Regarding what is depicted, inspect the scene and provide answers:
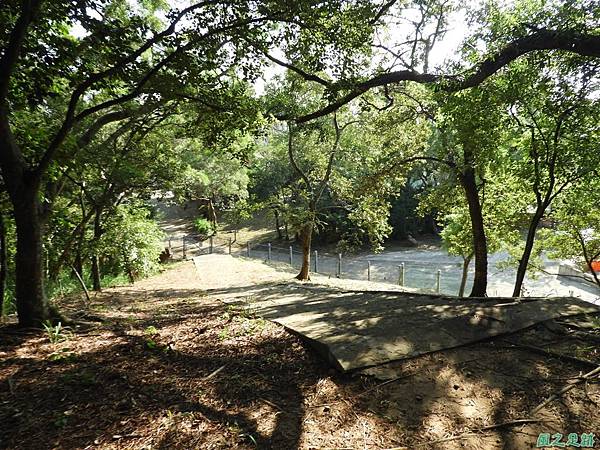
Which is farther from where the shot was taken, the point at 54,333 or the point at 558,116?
the point at 558,116

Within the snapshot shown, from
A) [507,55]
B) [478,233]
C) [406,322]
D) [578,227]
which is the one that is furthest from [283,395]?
[578,227]

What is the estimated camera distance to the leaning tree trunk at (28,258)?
430 centimetres

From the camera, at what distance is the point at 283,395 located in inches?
107

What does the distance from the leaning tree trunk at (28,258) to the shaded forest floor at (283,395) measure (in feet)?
2.13

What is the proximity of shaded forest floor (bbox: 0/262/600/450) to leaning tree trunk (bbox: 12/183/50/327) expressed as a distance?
2.13ft

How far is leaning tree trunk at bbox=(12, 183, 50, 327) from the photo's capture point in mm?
4301

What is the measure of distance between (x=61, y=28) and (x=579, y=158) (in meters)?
9.81

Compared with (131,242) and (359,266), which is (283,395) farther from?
(359,266)

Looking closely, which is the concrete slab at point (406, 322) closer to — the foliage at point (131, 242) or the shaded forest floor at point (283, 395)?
the shaded forest floor at point (283, 395)

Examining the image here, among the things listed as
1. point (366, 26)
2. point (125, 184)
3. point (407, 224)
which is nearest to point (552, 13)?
point (366, 26)

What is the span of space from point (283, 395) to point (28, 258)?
153 inches

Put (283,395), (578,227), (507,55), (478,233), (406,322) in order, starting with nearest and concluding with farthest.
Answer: (283,395) < (406,322) < (507,55) < (478,233) < (578,227)

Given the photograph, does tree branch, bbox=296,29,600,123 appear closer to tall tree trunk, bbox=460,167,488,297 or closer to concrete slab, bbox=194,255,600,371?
concrete slab, bbox=194,255,600,371

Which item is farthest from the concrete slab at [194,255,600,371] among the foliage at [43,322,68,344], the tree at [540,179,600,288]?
the tree at [540,179,600,288]
